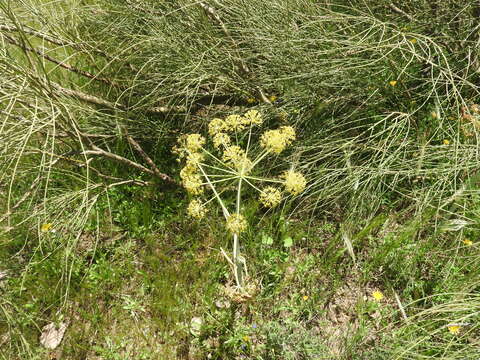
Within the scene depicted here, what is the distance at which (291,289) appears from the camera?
1.91 m

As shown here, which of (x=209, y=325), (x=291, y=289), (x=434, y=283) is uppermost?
(x=209, y=325)

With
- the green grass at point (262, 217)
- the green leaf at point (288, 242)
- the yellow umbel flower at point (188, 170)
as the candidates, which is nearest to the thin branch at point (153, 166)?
the green grass at point (262, 217)

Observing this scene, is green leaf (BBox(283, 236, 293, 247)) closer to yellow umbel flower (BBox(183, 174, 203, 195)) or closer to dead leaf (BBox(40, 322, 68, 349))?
yellow umbel flower (BBox(183, 174, 203, 195))

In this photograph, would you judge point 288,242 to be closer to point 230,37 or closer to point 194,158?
point 194,158

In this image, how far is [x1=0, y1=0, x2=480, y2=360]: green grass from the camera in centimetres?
172

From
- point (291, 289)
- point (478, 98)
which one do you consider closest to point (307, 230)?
point (291, 289)

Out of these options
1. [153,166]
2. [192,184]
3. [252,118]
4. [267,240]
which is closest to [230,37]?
[252,118]

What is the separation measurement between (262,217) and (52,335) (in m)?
1.25

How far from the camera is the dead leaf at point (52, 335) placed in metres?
1.83

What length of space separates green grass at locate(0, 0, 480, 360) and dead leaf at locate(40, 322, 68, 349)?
0.12 ft

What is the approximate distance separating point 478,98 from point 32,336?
279 centimetres

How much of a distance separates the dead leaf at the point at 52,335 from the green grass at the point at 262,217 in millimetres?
36

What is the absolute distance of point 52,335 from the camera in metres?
1.86

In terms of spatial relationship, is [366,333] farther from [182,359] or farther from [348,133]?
[348,133]
